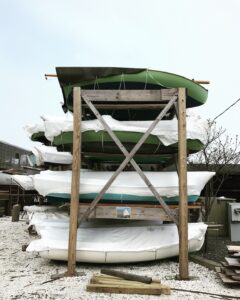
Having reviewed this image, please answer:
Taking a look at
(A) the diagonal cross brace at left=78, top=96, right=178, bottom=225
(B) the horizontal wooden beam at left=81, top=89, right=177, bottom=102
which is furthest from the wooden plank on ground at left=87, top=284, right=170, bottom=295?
(B) the horizontal wooden beam at left=81, top=89, right=177, bottom=102

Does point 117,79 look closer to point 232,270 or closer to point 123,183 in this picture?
point 123,183

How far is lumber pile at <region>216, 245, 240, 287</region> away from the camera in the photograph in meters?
4.52

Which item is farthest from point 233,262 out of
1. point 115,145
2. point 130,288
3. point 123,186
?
point 115,145

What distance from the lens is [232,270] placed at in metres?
4.73

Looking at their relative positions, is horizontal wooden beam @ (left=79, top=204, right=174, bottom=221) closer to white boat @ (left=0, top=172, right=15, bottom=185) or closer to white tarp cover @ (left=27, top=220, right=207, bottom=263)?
white tarp cover @ (left=27, top=220, right=207, bottom=263)

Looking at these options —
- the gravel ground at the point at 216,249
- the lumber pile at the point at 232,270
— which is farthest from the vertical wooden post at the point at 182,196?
the gravel ground at the point at 216,249

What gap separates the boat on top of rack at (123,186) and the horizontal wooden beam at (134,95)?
1384 millimetres

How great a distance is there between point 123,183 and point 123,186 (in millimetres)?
72

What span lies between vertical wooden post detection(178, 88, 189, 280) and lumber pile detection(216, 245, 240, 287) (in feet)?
1.79

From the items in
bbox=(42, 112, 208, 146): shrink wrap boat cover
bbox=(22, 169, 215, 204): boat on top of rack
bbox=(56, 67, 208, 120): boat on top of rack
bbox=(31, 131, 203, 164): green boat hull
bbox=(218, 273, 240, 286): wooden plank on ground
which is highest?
bbox=(56, 67, 208, 120): boat on top of rack

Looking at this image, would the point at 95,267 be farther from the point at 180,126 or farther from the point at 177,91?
the point at 177,91

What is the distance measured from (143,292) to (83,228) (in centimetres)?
236

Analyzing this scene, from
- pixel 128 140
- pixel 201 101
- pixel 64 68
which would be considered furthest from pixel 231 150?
pixel 64 68

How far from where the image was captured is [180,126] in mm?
5383
